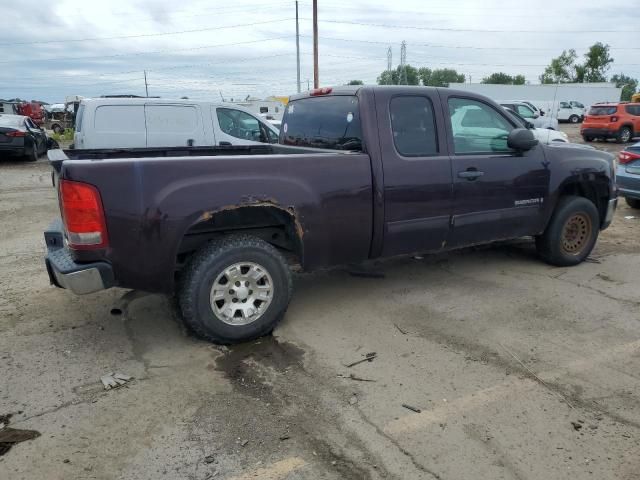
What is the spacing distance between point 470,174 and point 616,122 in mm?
21435

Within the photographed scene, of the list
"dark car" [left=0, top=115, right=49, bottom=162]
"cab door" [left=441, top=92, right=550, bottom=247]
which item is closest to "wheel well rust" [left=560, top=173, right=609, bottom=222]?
"cab door" [left=441, top=92, right=550, bottom=247]

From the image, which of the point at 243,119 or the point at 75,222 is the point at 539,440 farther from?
the point at 243,119

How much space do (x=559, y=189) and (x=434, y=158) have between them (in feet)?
5.63

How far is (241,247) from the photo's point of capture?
373 cm

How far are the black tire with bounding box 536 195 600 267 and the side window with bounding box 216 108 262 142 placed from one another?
560cm

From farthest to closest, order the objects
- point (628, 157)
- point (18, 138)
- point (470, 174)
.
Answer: point (18, 138) → point (628, 157) → point (470, 174)

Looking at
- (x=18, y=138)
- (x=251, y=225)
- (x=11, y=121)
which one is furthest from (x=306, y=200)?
(x=11, y=121)

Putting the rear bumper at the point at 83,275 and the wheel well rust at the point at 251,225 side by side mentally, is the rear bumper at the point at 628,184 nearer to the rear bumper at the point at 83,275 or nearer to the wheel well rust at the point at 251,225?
the wheel well rust at the point at 251,225

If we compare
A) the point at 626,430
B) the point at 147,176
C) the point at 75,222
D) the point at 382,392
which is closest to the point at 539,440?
the point at 626,430

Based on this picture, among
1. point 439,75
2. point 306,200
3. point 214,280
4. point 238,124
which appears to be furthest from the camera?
point 439,75

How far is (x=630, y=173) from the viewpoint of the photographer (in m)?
8.73

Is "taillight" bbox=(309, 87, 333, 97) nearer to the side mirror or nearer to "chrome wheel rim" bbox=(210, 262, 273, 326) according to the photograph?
the side mirror

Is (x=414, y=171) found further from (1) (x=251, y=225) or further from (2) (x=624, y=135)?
(2) (x=624, y=135)

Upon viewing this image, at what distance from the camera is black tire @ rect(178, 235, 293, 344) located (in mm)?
3633
